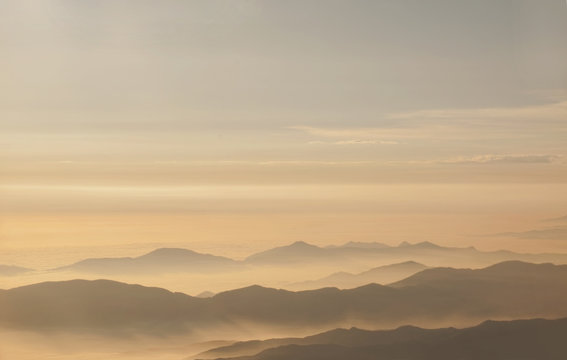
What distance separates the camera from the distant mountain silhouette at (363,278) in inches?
251

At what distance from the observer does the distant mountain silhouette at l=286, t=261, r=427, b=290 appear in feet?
20.9

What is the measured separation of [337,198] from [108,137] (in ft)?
6.01

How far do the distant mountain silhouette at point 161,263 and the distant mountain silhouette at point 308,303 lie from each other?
0.11m

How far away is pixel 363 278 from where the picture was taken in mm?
6414

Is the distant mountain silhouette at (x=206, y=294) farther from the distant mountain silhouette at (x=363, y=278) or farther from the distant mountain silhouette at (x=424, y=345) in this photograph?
the distant mountain silhouette at (x=363, y=278)

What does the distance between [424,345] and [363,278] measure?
2.20 ft

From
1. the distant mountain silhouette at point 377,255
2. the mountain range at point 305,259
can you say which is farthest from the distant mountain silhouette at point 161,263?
the distant mountain silhouette at point 377,255

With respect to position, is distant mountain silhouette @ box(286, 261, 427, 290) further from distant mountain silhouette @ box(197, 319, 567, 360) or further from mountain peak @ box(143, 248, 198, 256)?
mountain peak @ box(143, 248, 198, 256)

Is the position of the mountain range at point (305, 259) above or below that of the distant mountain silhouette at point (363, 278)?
above

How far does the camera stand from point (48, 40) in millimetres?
6277

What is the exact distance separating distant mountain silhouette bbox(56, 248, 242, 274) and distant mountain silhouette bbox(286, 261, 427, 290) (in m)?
0.59

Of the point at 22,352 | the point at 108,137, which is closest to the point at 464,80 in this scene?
the point at 108,137

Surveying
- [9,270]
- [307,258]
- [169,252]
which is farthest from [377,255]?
[9,270]

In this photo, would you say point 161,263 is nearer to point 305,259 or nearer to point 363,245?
point 305,259
